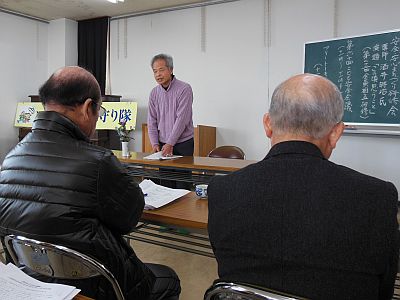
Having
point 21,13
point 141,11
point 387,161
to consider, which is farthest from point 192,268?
point 21,13

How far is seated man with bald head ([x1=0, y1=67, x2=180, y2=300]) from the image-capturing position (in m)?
1.07

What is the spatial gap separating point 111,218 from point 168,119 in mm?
2305

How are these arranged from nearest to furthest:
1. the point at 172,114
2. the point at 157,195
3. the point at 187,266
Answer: the point at 157,195, the point at 187,266, the point at 172,114

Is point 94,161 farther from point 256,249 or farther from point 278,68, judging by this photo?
point 278,68

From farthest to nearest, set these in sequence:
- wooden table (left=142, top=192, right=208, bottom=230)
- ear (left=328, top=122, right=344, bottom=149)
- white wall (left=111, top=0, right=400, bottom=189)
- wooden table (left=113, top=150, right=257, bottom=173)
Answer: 1. white wall (left=111, top=0, right=400, bottom=189)
2. wooden table (left=113, top=150, right=257, bottom=173)
3. wooden table (left=142, top=192, right=208, bottom=230)
4. ear (left=328, top=122, right=344, bottom=149)

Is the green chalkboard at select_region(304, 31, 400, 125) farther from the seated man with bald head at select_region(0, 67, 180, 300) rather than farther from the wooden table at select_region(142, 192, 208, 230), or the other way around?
the seated man with bald head at select_region(0, 67, 180, 300)

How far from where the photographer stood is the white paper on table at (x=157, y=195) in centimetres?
156

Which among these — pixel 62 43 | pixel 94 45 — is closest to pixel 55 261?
pixel 94 45

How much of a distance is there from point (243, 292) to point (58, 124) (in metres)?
0.82

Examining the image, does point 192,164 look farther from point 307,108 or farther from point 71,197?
point 307,108

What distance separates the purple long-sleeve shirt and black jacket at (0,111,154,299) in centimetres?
202

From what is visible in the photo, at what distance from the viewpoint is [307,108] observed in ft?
2.86

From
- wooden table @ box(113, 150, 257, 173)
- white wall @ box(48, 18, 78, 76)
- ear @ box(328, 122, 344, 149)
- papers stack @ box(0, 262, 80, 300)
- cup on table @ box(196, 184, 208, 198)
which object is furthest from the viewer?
white wall @ box(48, 18, 78, 76)

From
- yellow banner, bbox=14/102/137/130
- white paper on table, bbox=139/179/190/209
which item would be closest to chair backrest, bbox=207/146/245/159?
white paper on table, bbox=139/179/190/209
